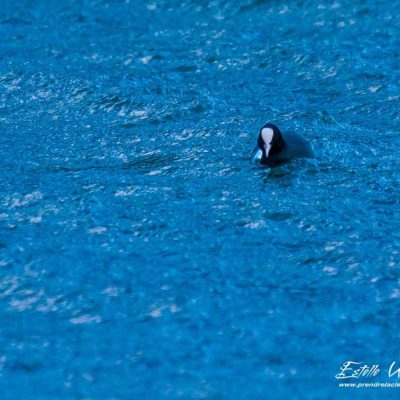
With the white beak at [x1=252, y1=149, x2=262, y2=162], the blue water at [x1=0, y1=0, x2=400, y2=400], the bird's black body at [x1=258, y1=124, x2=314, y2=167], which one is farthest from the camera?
the white beak at [x1=252, y1=149, x2=262, y2=162]

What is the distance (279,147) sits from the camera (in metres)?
7.78

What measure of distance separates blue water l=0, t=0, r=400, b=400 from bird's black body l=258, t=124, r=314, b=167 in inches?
3.0

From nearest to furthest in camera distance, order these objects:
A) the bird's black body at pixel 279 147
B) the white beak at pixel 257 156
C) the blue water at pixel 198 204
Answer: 1. the blue water at pixel 198 204
2. the bird's black body at pixel 279 147
3. the white beak at pixel 257 156

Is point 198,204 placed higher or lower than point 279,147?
lower

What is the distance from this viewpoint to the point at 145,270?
6359mm

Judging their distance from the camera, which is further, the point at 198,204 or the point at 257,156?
the point at 257,156

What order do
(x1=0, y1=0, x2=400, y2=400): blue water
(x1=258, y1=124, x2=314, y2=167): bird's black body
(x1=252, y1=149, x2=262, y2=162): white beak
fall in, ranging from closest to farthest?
1. (x1=0, y1=0, x2=400, y2=400): blue water
2. (x1=258, y1=124, x2=314, y2=167): bird's black body
3. (x1=252, y1=149, x2=262, y2=162): white beak

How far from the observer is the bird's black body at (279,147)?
7727 millimetres

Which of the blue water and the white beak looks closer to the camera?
the blue water

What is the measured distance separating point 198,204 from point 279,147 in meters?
0.97

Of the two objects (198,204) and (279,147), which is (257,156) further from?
(198,204)

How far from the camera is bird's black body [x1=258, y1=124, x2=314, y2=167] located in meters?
7.73

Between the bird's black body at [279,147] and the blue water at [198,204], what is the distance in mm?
77

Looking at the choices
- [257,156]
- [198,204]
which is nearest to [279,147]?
[257,156]
